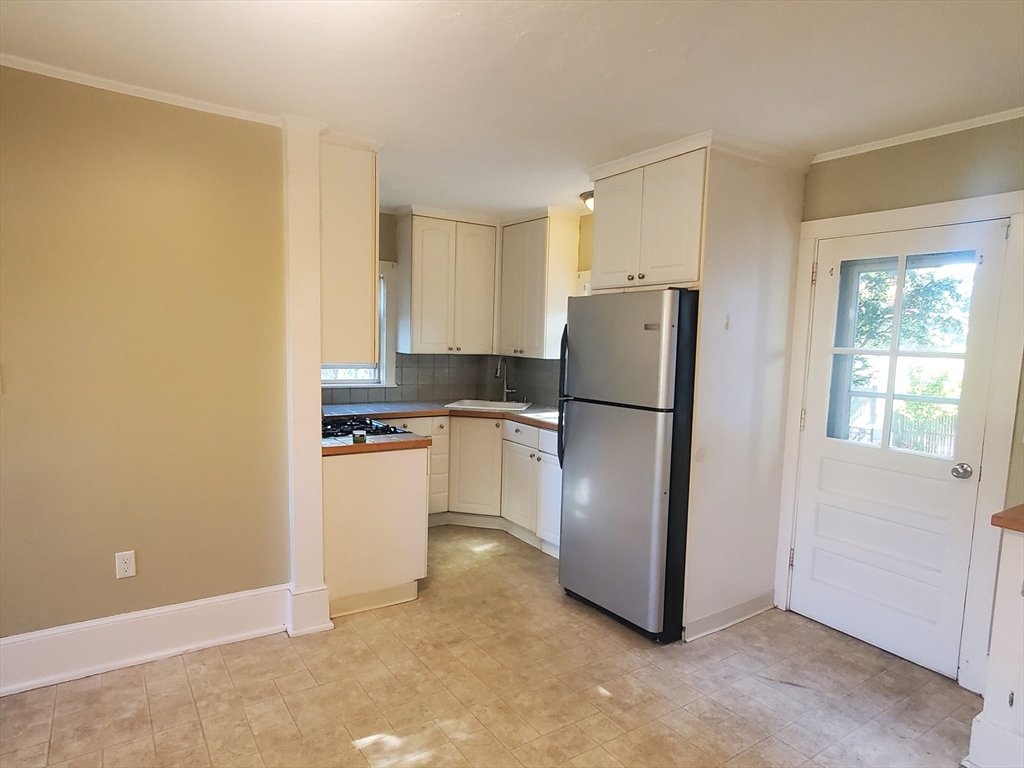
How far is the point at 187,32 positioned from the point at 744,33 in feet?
5.50

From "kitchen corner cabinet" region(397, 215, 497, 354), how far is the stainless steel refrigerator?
62.3 inches

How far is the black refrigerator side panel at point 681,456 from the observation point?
2512 millimetres

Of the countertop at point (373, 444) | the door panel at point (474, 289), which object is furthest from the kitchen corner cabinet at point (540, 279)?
the countertop at point (373, 444)

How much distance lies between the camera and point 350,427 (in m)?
3.16

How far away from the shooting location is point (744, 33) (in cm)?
165

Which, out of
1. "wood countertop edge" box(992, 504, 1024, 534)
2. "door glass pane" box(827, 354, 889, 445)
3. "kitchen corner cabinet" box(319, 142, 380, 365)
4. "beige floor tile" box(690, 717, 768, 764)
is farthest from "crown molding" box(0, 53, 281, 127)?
"wood countertop edge" box(992, 504, 1024, 534)

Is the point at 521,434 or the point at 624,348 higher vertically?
the point at 624,348

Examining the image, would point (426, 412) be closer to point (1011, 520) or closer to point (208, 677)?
point (208, 677)

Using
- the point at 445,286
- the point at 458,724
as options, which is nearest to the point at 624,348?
the point at 458,724

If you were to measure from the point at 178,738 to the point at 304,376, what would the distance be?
142 centimetres

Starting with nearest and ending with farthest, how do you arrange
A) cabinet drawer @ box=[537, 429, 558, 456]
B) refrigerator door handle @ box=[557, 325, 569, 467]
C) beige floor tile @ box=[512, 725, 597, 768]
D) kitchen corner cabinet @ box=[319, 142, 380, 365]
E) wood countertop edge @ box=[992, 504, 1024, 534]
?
wood countertop edge @ box=[992, 504, 1024, 534], beige floor tile @ box=[512, 725, 597, 768], kitchen corner cabinet @ box=[319, 142, 380, 365], refrigerator door handle @ box=[557, 325, 569, 467], cabinet drawer @ box=[537, 429, 558, 456]

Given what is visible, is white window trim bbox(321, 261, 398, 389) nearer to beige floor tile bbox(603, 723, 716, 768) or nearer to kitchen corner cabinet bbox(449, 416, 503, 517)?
kitchen corner cabinet bbox(449, 416, 503, 517)

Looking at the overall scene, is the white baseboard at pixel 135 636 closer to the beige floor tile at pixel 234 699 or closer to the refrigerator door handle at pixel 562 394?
the beige floor tile at pixel 234 699

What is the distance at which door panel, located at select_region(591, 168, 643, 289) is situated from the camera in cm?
278
